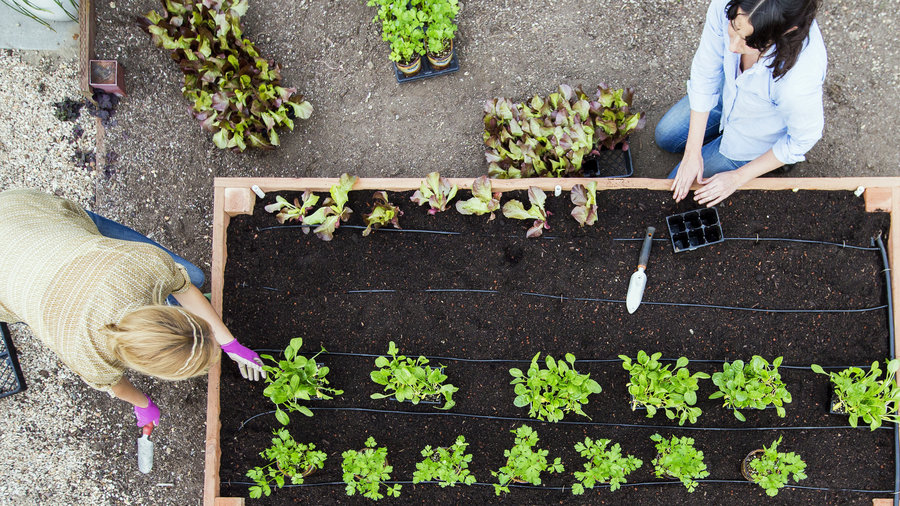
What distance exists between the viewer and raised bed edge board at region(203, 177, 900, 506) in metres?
2.12

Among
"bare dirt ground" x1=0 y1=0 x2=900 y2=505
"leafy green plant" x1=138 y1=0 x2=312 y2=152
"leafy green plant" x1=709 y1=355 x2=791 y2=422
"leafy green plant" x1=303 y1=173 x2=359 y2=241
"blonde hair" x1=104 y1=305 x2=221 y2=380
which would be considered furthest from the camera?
"bare dirt ground" x1=0 y1=0 x2=900 y2=505

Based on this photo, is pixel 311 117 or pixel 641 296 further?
pixel 311 117

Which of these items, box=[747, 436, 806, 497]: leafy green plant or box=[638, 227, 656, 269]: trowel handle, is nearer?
box=[747, 436, 806, 497]: leafy green plant

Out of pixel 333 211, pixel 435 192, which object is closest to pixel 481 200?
pixel 435 192

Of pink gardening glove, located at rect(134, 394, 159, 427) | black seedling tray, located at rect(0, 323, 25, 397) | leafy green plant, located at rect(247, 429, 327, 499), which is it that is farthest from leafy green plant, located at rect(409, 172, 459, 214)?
black seedling tray, located at rect(0, 323, 25, 397)

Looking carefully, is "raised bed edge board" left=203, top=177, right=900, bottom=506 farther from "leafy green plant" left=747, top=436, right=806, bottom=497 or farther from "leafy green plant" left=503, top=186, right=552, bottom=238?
"leafy green plant" left=747, top=436, right=806, bottom=497

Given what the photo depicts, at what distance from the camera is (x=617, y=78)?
271 centimetres

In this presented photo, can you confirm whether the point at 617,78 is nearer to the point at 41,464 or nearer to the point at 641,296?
the point at 641,296

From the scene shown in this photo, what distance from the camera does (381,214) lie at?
215cm

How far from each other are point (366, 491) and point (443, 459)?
1.22 ft

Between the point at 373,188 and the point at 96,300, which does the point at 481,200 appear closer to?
the point at 373,188

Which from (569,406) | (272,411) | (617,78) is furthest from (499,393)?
(617,78)

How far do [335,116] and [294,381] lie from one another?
4.69 feet

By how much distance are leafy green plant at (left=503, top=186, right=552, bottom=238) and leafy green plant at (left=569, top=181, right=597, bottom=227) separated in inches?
4.8
